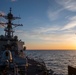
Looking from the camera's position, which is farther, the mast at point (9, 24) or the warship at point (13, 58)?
the mast at point (9, 24)

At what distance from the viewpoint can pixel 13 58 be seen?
27.2 metres

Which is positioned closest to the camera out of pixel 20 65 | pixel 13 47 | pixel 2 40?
pixel 20 65

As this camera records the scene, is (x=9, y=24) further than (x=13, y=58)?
Yes

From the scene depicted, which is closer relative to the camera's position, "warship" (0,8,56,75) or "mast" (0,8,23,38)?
"warship" (0,8,56,75)

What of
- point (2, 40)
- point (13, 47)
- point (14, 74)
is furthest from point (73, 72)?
point (2, 40)

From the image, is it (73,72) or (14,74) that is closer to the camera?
(14,74)

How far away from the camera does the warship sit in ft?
70.9

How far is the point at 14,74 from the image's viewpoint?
711 inches

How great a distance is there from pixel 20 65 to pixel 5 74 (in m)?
6.68

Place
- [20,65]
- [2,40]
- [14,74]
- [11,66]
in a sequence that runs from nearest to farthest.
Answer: [14,74], [11,66], [20,65], [2,40]

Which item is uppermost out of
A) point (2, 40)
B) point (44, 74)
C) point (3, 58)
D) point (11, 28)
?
point (11, 28)

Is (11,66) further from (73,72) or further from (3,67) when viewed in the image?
(73,72)

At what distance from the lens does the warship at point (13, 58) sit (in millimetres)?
21609

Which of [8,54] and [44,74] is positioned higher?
[8,54]
